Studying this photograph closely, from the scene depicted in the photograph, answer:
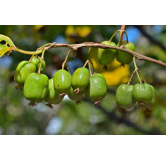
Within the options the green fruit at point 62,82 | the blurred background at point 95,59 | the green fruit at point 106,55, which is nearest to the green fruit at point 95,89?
the green fruit at point 62,82

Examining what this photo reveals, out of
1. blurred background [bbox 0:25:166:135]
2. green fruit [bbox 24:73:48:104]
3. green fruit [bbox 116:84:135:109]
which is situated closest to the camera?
green fruit [bbox 24:73:48:104]

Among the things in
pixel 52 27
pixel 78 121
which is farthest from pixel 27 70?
pixel 78 121

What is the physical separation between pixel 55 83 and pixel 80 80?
0.19 m

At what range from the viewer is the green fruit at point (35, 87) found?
1779 mm

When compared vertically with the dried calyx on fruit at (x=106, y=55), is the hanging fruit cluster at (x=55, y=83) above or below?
below

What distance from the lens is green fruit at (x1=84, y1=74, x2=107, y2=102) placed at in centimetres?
191

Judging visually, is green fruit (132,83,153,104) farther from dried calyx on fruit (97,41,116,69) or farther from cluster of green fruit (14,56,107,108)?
dried calyx on fruit (97,41,116,69)

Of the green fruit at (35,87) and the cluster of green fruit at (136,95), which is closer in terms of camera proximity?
the green fruit at (35,87)

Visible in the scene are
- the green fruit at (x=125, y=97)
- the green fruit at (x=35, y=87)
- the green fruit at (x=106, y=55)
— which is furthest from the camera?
the green fruit at (x=106, y=55)

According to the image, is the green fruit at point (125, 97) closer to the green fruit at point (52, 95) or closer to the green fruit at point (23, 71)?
the green fruit at point (52, 95)

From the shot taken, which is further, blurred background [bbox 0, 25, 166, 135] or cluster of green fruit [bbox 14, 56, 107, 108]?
blurred background [bbox 0, 25, 166, 135]

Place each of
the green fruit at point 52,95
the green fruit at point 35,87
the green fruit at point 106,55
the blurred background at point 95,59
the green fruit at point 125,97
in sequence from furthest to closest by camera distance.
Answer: the blurred background at point 95,59 < the green fruit at point 106,55 < the green fruit at point 125,97 < the green fruit at point 52,95 < the green fruit at point 35,87

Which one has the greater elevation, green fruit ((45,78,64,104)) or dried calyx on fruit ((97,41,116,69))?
dried calyx on fruit ((97,41,116,69))

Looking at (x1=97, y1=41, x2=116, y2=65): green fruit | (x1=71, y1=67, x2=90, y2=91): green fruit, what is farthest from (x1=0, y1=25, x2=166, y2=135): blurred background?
(x1=71, y1=67, x2=90, y2=91): green fruit
